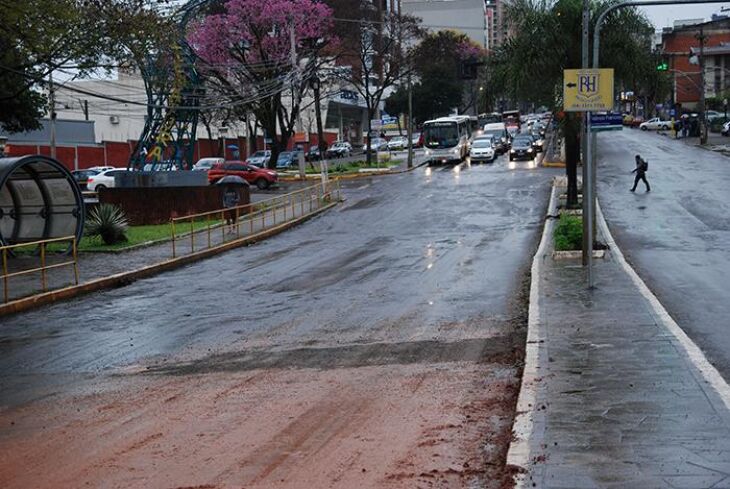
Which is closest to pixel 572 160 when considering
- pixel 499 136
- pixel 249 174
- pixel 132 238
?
pixel 132 238

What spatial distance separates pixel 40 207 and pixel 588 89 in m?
17.6

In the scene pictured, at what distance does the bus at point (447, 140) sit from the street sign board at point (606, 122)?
4514cm

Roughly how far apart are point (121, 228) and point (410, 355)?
18662 millimetres

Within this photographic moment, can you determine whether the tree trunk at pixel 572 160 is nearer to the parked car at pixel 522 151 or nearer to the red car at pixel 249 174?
the red car at pixel 249 174

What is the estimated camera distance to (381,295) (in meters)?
17.9

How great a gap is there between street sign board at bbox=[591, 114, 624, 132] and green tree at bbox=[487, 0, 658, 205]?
14.2 meters

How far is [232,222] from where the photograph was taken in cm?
3306

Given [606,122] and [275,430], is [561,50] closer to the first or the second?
[606,122]

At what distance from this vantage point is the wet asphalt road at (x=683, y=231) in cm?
1421

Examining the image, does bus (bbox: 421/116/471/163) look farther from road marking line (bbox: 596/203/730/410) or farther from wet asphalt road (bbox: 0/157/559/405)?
road marking line (bbox: 596/203/730/410)

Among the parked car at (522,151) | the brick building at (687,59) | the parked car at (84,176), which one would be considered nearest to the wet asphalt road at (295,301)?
the parked car at (84,176)

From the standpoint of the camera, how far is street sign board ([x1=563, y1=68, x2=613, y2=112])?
16.5 meters

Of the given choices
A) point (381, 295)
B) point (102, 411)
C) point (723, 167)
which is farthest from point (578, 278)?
point (723, 167)

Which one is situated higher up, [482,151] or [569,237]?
[482,151]
